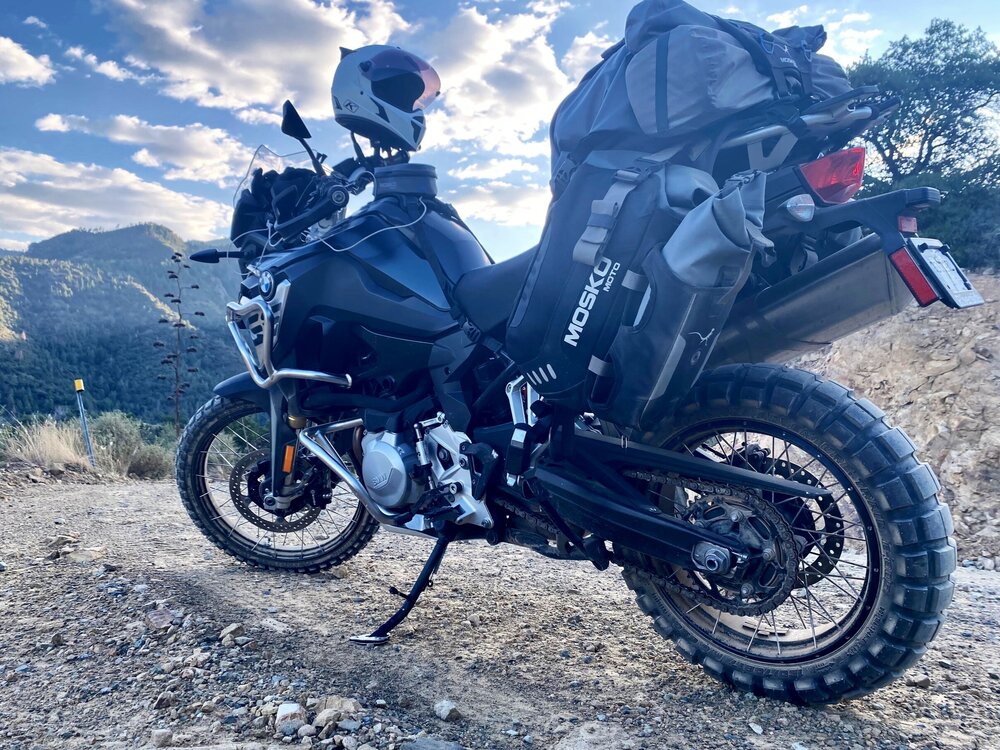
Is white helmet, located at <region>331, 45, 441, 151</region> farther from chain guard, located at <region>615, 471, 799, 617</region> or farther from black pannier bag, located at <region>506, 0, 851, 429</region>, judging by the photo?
chain guard, located at <region>615, 471, 799, 617</region>

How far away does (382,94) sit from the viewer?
3.07m

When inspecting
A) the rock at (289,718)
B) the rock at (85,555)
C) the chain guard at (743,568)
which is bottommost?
the rock at (85,555)

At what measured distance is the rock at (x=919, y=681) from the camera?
211cm

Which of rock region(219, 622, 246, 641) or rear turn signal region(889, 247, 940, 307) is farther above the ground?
rear turn signal region(889, 247, 940, 307)

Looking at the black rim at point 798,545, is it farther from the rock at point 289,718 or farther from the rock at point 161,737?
the rock at point 161,737

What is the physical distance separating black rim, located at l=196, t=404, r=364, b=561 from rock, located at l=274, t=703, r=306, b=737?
1.41 meters

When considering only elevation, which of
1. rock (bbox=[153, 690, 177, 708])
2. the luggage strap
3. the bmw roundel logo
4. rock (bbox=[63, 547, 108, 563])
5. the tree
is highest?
the tree

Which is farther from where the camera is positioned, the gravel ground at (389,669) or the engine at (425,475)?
the engine at (425,475)

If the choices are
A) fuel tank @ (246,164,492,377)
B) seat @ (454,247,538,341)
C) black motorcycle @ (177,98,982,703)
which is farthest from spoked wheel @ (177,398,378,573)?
seat @ (454,247,538,341)

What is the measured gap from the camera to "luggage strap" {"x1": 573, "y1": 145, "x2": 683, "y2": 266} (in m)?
1.92

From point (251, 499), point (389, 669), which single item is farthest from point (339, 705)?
point (251, 499)

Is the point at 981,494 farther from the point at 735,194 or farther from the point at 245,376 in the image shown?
the point at 245,376

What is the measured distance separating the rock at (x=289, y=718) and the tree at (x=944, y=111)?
11.5 metres

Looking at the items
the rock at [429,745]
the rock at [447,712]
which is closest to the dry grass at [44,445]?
the rock at [447,712]
